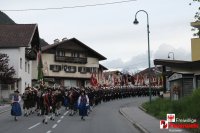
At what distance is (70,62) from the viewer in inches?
3445

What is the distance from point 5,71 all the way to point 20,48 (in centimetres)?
519

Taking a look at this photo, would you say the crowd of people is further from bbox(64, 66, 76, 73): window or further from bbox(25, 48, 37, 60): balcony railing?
bbox(64, 66, 76, 73): window

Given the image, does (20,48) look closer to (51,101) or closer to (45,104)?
(51,101)

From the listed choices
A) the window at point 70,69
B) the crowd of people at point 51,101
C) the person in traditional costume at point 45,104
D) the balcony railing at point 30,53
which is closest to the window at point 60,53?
the window at point 70,69

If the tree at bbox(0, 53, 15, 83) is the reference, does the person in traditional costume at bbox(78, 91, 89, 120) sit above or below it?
below

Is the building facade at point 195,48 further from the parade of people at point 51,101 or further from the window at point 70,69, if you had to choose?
the window at point 70,69

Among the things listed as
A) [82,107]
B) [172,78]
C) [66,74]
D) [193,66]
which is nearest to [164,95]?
[172,78]

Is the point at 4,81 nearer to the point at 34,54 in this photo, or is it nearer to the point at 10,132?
the point at 34,54

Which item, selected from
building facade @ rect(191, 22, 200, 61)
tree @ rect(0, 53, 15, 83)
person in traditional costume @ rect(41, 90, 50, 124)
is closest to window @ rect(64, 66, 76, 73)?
tree @ rect(0, 53, 15, 83)

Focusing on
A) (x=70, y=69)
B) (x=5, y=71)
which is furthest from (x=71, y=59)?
(x=5, y=71)

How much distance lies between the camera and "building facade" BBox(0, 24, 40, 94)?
61.3m

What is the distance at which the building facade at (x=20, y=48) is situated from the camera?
6128 centimetres

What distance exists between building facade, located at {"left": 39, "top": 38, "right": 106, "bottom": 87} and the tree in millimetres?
22212

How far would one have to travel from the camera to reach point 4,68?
5791 centimetres
